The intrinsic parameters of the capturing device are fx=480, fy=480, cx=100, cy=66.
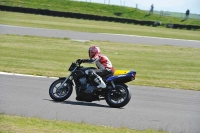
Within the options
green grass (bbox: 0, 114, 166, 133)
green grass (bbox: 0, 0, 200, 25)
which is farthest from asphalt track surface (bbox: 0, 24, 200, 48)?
green grass (bbox: 0, 114, 166, 133)

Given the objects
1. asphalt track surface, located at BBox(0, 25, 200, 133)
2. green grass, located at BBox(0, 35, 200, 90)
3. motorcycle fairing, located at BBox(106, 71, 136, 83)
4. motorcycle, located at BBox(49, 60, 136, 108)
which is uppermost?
motorcycle fairing, located at BBox(106, 71, 136, 83)

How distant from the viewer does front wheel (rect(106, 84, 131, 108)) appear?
10.8 m

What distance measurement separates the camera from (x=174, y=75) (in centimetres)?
1836

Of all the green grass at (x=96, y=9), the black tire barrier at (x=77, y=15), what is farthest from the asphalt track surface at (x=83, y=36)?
the green grass at (x=96, y=9)

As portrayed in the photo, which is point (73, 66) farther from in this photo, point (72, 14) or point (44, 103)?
point (72, 14)

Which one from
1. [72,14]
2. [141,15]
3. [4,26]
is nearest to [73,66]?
[4,26]

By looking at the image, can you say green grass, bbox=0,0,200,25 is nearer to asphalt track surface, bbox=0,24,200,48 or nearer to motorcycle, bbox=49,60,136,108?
asphalt track surface, bbox=0,24,200,48

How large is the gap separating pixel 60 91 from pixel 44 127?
3526 mm

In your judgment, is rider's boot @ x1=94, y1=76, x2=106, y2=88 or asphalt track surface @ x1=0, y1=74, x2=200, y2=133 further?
rider's boot @ x1=94, y1=76, x2=106, y2=88

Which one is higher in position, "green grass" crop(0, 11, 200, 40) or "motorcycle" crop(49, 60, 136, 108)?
"motorcycle" crop(49, 60, 136, 108)

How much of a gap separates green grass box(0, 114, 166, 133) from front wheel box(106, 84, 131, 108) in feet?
8.20

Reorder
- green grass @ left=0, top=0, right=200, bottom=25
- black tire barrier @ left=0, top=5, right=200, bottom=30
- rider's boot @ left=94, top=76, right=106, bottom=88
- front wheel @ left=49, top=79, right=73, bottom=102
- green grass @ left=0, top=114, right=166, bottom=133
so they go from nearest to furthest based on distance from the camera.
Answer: green grass @ left=0, top=114, right=166, bottom=133, rider's boot @ left=94, top=76, right=106, bottom=88, front wheel @ left=49, top=79, right=73, bottom=102, black tire barrier @ left=0, top=5, right=200, bottom=30, green grass @ left=0, top=0, right=200, bottom=25

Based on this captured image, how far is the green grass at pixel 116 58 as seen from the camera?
1664 cm

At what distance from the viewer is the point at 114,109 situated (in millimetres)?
10609
